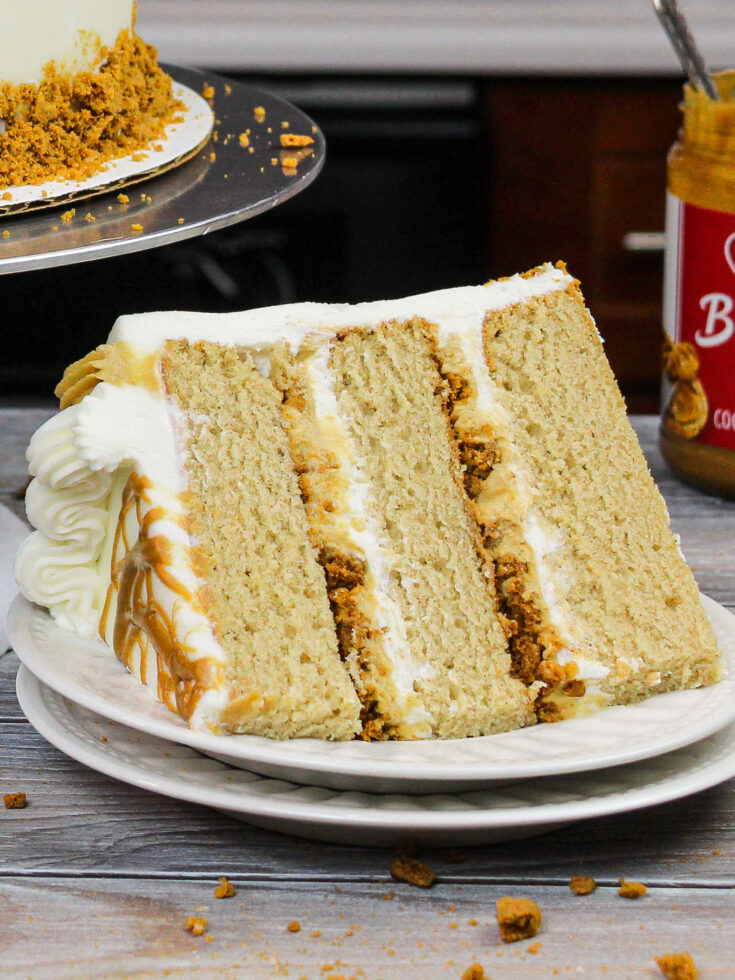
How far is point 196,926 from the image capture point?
0.80 m

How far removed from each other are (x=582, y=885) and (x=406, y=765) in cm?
15

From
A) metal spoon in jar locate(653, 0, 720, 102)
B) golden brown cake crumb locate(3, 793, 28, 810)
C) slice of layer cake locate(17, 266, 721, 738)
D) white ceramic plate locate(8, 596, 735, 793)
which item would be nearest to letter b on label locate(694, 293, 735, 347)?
metal spoon in jar locate(653, 0, 720, 102)

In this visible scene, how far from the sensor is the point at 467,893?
840 mm

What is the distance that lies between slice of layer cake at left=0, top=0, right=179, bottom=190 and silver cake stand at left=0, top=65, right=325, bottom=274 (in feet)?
0.16

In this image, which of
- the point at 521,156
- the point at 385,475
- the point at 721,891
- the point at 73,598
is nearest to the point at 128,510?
the point at 73,598

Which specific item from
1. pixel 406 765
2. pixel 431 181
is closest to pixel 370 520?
pixel 406 765

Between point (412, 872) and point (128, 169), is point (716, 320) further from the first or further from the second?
point (412, 872)

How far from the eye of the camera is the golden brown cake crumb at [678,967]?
749mm

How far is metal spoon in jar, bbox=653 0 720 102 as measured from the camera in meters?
1.36

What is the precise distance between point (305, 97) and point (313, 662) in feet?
7.30

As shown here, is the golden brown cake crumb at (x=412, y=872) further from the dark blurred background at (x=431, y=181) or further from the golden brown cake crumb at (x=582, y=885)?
the dark blurred background at (x=431, y=181)

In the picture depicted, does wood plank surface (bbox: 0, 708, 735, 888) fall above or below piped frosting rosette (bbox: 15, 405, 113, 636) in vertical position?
below

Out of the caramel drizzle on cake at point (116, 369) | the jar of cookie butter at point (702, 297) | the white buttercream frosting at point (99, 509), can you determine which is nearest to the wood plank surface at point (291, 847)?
the white buttercream frosting at point (99, 509)

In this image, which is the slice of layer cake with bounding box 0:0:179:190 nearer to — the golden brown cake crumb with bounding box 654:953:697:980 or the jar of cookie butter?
the jar of cookie butter
